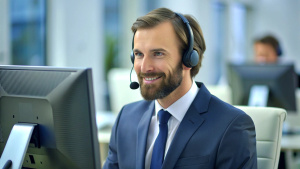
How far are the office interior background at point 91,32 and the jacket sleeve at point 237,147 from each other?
2498 mm

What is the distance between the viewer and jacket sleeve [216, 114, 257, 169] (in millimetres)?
1301

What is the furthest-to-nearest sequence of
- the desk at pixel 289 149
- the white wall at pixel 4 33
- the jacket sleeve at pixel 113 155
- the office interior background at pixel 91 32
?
1. the office interior background at pixel 91 32
2. the white wall at pixel 4 33
3. the desk at pixel 289 149
4. the jacket sleeve at pixel 113 155

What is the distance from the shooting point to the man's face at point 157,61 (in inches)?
56.4

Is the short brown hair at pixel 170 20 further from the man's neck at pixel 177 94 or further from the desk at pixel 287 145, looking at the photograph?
the desk at pixel 287 145

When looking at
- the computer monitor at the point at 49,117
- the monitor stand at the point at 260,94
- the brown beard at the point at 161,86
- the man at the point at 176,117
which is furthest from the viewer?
the monitor stand at the point at 260,94

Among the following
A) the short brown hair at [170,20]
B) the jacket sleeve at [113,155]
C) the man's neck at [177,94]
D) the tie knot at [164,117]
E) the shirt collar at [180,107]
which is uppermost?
the short brown hair at [170,20]

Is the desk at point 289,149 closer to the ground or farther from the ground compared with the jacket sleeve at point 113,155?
closer to the ground

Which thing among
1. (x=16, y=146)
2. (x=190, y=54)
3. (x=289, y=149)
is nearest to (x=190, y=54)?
(x=190, y=54)

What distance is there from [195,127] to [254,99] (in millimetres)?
1592

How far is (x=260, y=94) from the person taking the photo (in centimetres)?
285

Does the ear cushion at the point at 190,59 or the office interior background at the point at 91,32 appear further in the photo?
the office interior background at the point at 91,32

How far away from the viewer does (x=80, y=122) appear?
1226mm

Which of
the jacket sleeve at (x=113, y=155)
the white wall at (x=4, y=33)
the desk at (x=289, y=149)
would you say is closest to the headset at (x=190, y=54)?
the jacket sleeve at (x=113, y=155)

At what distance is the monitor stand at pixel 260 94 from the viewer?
2.82m
